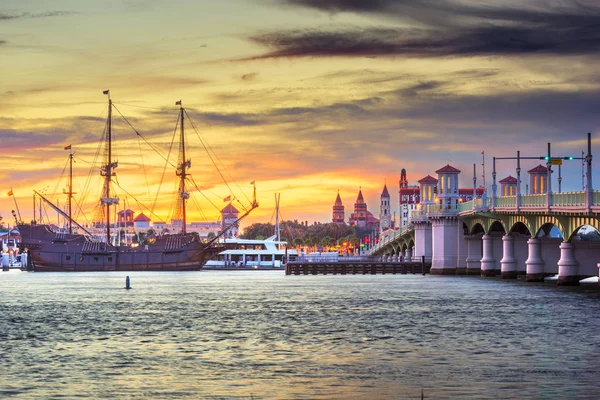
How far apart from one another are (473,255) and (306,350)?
371 feet

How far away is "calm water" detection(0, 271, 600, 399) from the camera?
3616 cm

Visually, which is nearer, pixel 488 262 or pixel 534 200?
pixel 534 200

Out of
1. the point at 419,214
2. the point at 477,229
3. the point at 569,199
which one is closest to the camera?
the point at 569,199

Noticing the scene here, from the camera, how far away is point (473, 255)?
523ft

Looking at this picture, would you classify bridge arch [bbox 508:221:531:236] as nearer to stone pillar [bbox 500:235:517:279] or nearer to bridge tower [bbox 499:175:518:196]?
stone pillar [bbox 500:235:517:279]

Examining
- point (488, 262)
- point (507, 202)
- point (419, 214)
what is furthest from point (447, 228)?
point (507, 202)

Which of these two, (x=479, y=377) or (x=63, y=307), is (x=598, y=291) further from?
(x=479, y=377)

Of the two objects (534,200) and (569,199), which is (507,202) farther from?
(569,199)

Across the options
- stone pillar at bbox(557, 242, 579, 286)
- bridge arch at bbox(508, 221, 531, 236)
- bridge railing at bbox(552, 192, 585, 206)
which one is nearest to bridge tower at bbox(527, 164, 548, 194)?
bridge arch at bbox(508, 221, 531, 236)

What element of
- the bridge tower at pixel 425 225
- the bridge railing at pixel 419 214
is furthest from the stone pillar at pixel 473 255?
the bridge railing at pixel 419 214

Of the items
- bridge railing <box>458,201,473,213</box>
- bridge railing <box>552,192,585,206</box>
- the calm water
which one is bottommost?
the calm water

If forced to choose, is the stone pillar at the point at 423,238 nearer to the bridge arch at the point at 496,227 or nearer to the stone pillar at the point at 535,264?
the bridge arch at the point at 496,227

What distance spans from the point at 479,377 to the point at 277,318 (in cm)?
3390

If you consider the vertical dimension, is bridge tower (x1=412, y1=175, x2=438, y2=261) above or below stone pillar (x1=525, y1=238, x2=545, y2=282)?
above
